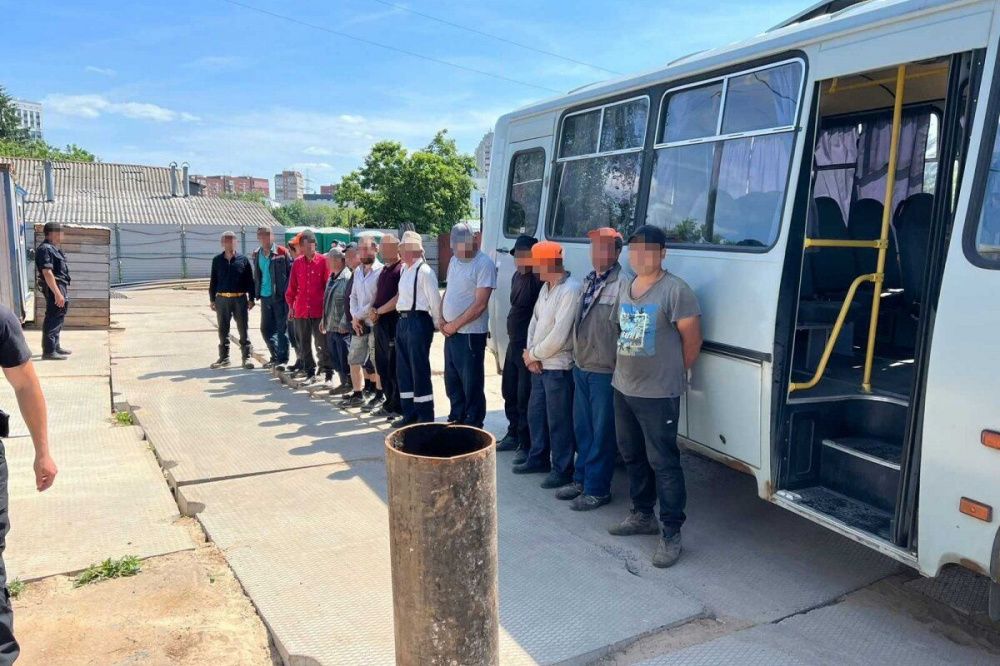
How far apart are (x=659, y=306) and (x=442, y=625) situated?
7.50ft

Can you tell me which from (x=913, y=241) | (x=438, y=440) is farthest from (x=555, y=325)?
(x=913, y=241)

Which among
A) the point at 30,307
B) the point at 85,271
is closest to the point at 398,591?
the point at 85,271

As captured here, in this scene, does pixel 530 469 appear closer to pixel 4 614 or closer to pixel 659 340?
pixel 659 340

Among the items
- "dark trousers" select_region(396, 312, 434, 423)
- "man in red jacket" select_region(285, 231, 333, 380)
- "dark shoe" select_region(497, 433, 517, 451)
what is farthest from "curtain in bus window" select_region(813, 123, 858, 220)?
"man in red jacket" select_region(285, 231, 333, 380)

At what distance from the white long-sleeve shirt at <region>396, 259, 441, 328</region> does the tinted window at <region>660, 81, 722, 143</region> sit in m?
2.51

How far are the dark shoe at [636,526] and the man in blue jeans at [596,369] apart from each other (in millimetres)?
450

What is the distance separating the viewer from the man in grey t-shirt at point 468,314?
614 centimetres

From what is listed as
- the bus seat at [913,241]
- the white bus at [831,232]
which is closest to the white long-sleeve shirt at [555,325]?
the white bus at [831,232]

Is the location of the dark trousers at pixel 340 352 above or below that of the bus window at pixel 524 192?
below

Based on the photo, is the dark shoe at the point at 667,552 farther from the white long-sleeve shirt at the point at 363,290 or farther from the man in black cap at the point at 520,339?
the white long-sleeve shirt at the point at 363,290

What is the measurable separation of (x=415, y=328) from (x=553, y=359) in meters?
1.86

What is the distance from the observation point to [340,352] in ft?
27.3

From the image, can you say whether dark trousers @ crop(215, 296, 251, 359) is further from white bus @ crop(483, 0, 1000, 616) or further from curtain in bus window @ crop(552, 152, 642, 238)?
curtain in bus window @ crop(552, 152, 642, 238)

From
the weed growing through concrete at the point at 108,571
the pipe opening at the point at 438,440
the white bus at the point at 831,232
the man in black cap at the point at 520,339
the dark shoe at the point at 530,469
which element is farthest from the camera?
the dark shoe at the point at 530,469
